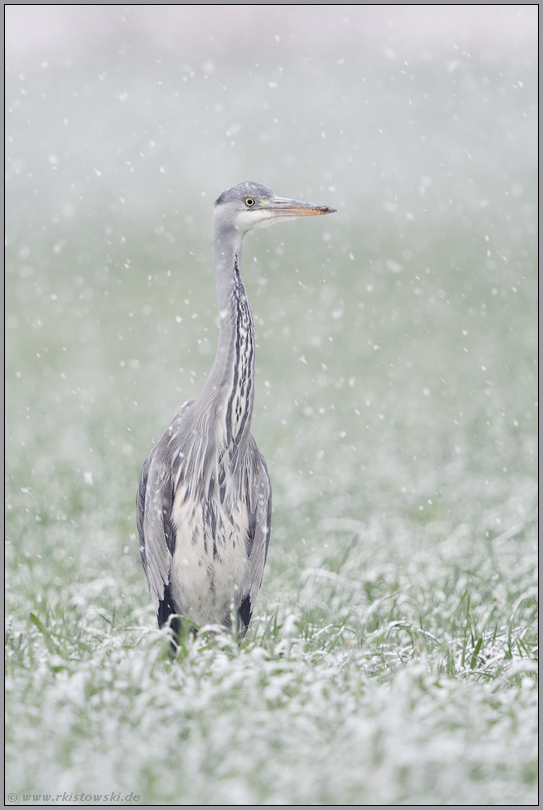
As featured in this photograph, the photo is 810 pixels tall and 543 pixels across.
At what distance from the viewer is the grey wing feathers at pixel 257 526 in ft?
14.3

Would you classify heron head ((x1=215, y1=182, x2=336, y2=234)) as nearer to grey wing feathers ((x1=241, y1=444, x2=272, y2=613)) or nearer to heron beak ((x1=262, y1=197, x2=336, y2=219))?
heron beak ((x1=262, y1=197, x2=336, y2=219))

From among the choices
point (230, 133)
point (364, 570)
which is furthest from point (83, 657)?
point (230, 133)

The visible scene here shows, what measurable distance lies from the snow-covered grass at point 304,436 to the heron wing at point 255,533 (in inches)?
8.9

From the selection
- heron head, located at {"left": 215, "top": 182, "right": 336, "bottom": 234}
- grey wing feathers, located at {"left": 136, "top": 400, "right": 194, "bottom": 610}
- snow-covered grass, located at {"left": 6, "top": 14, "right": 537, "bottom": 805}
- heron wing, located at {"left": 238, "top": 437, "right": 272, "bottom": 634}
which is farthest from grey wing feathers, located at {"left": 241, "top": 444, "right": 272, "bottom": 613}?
heron head, located at {"left": 215, "top": 182, "right": 336, "bottom": 234}

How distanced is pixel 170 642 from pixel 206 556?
1.52 ft

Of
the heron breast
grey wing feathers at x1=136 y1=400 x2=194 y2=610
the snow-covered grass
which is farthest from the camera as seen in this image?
grey wing feathers at x1=136 y1=400 x2=194 y2=610

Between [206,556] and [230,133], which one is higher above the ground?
[230,133]

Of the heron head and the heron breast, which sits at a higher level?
the heron head

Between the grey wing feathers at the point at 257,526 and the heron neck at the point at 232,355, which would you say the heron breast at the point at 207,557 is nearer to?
the grey wing feathers at the point at 257,526

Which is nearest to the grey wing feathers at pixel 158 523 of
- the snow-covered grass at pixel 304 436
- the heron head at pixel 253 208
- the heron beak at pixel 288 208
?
the snow-covered grass at pixel 304 436

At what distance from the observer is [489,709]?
10.7 feet

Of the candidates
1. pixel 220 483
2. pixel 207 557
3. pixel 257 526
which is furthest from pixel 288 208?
pixel 207 557

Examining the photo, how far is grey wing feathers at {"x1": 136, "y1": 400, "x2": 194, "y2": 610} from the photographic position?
429cm

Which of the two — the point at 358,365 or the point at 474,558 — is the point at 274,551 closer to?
the point at 474,558
